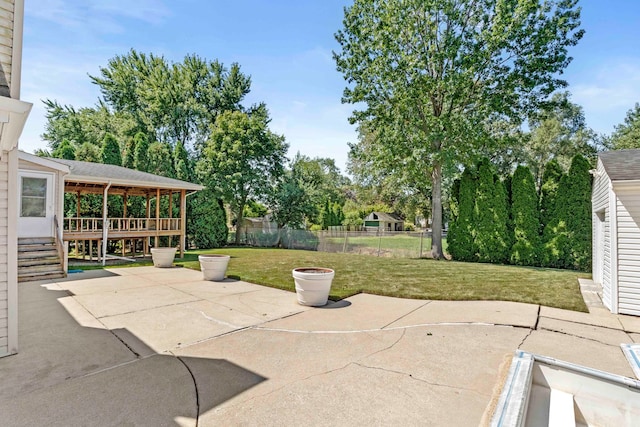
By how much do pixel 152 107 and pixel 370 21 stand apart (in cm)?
1887

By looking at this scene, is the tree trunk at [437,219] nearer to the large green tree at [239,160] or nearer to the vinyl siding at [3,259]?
the large green tree at [239,160]

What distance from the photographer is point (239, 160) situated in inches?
845

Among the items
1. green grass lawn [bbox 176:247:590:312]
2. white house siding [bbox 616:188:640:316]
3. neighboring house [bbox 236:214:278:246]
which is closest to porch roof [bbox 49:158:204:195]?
green grass lawn [bbox 176:247:590:312]

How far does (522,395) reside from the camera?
7.01 feet

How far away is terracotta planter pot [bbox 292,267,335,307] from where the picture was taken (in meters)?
6.04

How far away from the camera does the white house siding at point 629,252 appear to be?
5852mm

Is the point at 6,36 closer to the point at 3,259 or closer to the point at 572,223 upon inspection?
the point at 3,259

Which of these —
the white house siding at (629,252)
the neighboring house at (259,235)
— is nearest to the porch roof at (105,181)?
the neighboring house at (259,235)

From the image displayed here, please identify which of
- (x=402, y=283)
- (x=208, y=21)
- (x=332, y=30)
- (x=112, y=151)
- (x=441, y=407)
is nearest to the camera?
(x=441, y=407)

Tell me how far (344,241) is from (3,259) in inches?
576

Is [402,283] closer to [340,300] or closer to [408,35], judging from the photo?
[340,300]

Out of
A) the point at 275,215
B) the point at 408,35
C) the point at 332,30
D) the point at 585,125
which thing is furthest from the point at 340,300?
the point at 585,125

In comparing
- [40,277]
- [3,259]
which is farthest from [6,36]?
[40,277]

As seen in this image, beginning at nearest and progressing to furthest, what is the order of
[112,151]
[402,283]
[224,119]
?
[402,283] → [112,151] → [224,119]
